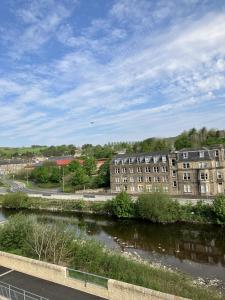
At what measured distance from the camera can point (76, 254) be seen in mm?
27953

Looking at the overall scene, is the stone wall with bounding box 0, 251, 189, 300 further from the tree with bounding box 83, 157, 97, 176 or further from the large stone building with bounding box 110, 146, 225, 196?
the tree with bounding box 83, 157, 97, 176

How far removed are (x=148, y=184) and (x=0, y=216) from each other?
29469 millimetres

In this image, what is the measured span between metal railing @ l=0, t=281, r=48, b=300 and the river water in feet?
57.3

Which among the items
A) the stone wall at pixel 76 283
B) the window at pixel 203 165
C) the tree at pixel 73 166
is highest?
the tree at pixel 73 166

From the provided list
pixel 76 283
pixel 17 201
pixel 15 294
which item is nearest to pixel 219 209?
pixel 76 283

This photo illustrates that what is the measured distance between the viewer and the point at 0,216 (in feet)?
222

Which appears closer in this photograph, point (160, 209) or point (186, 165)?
point (160, 209)

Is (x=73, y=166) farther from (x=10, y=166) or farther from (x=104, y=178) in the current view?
(x=10, y=166)

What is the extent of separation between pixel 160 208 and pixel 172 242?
9.11m

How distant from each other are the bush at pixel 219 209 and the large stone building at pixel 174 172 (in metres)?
13.5

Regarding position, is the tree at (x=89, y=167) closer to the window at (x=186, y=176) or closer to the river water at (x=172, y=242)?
the window at (x=186, y=176)

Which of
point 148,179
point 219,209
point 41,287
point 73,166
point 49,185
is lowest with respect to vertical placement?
point 41,287

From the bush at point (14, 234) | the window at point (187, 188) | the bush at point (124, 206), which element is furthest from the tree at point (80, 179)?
the bush at point (14, 234)

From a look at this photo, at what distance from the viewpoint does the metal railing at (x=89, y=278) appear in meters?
19.2
